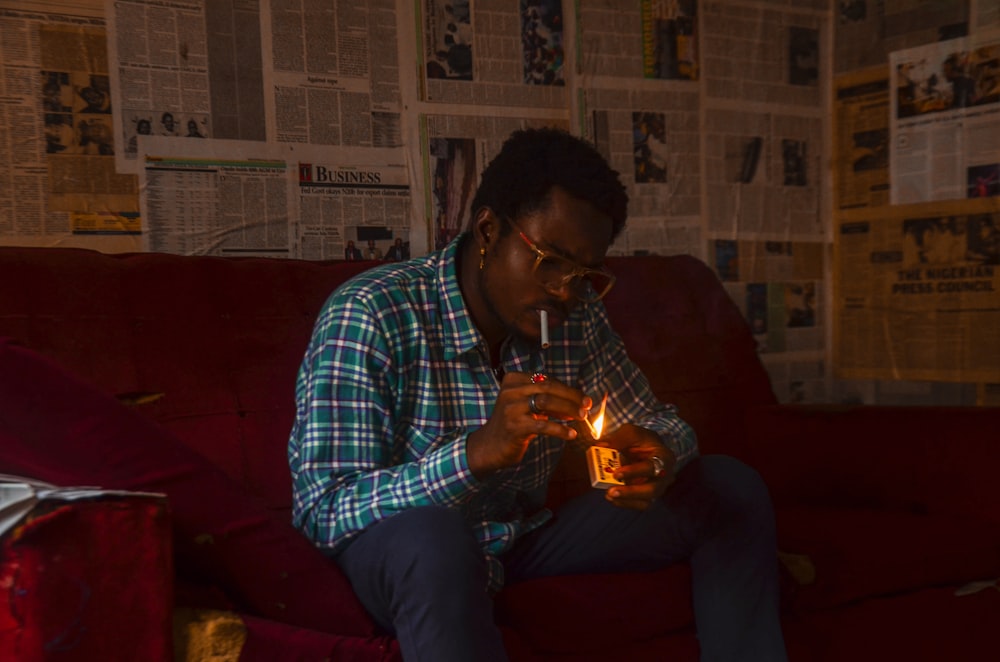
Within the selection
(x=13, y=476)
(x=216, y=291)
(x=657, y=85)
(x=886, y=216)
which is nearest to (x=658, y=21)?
(x=657, y=85)

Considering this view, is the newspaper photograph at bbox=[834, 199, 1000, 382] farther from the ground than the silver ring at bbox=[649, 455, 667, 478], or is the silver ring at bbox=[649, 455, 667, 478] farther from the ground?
the newspaper photograph at bbox=[834, 199, 1000, 382]

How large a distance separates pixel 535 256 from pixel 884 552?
806 mm

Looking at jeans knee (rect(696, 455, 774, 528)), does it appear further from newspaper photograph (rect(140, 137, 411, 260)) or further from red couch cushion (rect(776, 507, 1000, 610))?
newspaper photograph (rect(140, 137, 411, 260))

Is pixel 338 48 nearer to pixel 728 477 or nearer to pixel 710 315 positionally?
pixel 710 315

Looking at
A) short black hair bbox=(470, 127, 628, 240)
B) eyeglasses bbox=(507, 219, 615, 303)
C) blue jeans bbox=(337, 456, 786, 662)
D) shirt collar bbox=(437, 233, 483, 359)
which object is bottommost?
blue jeans bbox=(337, 456, 786, 662)

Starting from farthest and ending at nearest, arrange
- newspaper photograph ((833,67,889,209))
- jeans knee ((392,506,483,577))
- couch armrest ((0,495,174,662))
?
1. newspaper photograph ((833,67,889,209))
2. jeans knee ((392,506,483,577))
3. couch armrest ((0,495,174,662))

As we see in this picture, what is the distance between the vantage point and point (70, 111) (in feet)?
5.75

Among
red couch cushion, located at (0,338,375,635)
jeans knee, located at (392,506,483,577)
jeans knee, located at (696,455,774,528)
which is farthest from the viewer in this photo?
jeans knee, located at (696,455,774,528)

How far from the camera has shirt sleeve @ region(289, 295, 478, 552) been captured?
3.73 feet

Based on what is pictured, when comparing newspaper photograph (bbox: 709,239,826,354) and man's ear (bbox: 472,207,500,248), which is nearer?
man's ear (bbox: 472,207,500,248)

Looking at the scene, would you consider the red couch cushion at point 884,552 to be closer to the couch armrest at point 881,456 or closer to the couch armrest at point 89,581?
the couch armrest at point 881,456

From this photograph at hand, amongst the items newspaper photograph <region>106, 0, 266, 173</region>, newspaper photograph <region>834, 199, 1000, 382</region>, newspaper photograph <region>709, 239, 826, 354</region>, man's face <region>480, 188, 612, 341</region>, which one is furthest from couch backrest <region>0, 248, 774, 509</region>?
newspaper photograph <region>834, 199, 1000, 382</region>

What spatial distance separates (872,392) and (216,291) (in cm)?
193

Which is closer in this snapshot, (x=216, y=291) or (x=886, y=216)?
(x=216, y=291)
